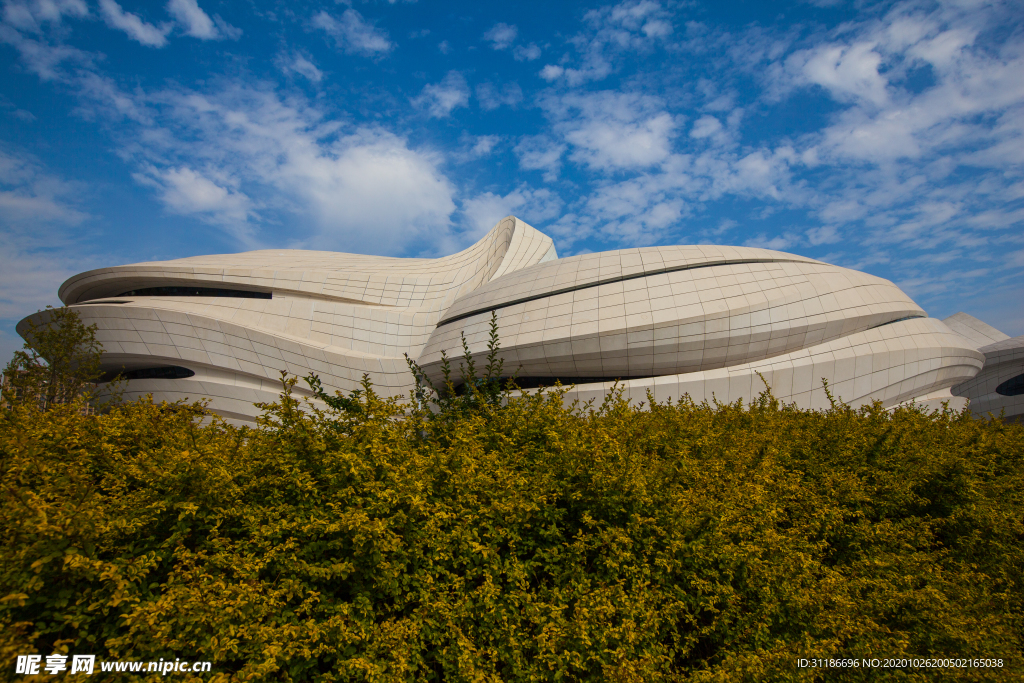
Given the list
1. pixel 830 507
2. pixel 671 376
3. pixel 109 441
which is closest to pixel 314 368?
pixel 671 376

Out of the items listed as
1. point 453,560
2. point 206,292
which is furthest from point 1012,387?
point 206,292

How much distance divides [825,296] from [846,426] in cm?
1242

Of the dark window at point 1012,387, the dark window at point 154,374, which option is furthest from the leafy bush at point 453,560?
the dark window at point 1012,387

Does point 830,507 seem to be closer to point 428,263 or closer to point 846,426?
point 846,426

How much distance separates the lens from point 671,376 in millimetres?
18688

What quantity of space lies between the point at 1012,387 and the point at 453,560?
143 feet

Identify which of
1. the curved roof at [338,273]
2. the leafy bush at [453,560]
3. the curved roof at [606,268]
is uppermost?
the curved roof at [338,273]

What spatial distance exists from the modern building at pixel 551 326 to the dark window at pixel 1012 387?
1453 centimetres

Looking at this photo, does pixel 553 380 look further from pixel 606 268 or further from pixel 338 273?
pixel 338 273

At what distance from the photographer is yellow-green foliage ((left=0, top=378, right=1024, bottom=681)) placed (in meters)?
3.59

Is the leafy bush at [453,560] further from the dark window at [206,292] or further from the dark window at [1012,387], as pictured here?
the dark window at [1012,387]

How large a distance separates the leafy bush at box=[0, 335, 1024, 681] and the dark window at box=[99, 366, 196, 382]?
1971 centimetres

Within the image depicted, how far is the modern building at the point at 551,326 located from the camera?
60.1 ft

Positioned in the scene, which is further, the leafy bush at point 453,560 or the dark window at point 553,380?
the dark window at point 553,380
